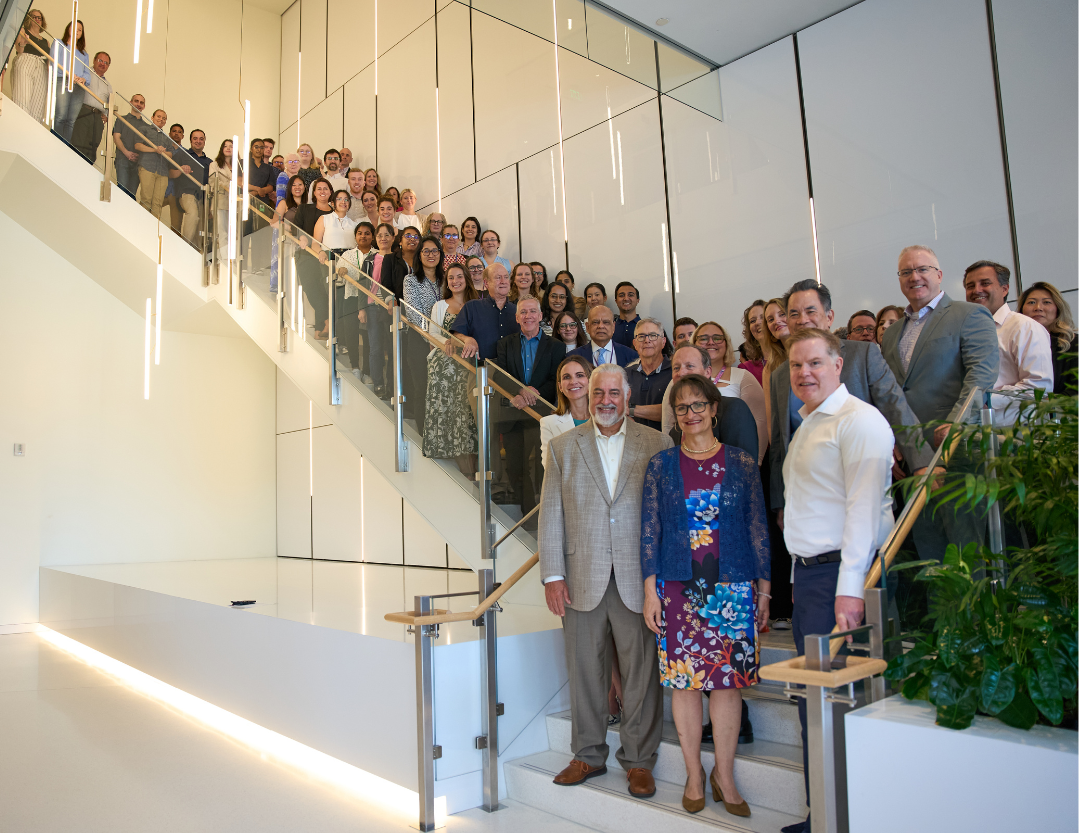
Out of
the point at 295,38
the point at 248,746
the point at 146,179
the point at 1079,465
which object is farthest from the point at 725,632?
the point at 295,38

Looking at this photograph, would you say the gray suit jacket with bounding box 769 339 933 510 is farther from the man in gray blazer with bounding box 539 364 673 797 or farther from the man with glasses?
the man with glasses

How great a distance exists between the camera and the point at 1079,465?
2027mm

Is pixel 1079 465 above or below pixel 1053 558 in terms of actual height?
above

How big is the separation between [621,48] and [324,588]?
5.05 m

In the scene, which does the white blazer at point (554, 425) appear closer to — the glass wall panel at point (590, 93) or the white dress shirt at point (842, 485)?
the white dress shirt at point (842, 485)

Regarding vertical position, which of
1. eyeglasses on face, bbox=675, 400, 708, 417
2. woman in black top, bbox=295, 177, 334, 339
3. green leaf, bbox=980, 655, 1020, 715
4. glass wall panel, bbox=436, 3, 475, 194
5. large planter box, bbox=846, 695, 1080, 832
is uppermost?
glass wall panel, bbox=436, 3, 475, 194

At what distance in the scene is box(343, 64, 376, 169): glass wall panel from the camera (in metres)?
11.2

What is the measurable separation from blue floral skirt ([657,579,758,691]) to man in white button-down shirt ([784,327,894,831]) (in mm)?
259

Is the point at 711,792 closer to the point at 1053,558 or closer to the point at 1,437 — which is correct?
the point at 1053,558

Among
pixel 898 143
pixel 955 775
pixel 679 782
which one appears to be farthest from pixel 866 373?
pixel 898 143

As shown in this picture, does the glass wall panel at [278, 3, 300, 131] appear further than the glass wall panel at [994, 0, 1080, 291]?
Yes

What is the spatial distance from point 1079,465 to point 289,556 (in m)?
10.7

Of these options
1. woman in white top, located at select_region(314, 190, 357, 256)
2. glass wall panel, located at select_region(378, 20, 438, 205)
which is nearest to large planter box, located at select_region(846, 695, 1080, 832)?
woman in white top, located at select_region(314, 190, 357, 256)

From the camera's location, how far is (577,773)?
338 cm
